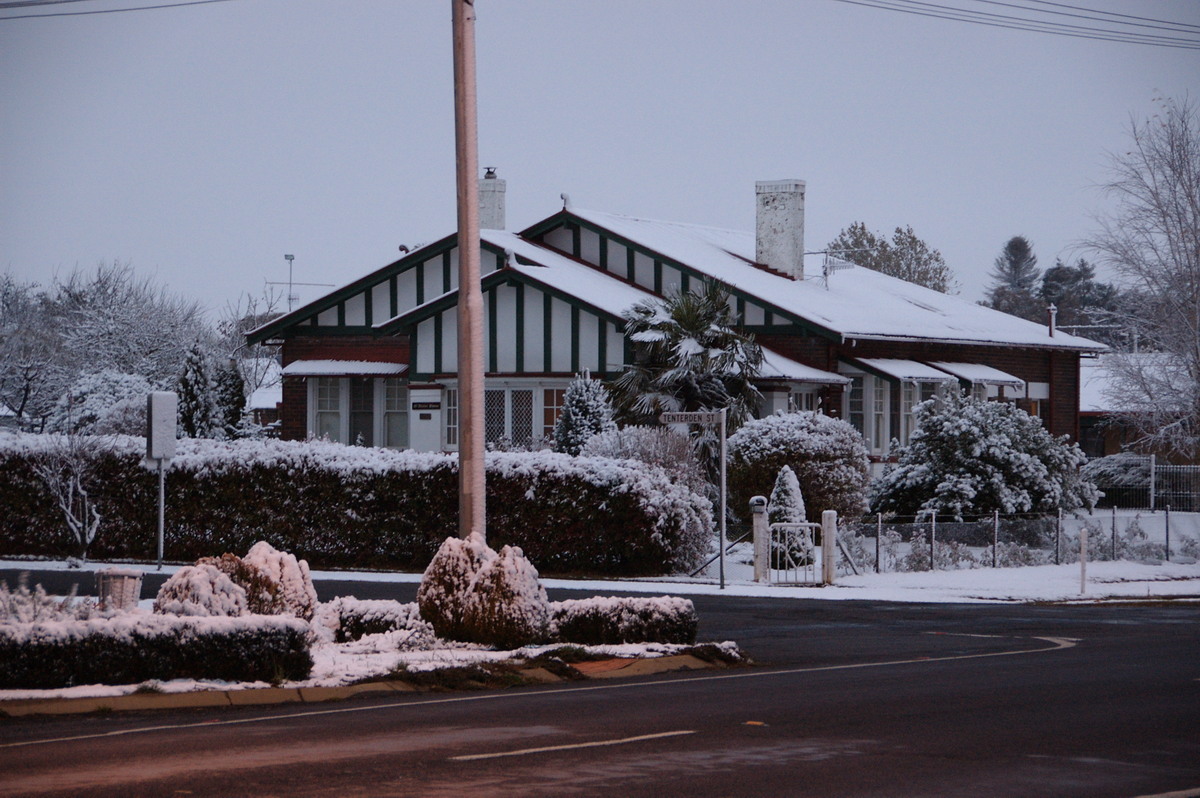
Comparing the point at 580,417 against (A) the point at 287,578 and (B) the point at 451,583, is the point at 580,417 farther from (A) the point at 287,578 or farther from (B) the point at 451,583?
(A) the point at 287,578

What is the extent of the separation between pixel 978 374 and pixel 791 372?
8058 mm

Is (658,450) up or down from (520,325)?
down

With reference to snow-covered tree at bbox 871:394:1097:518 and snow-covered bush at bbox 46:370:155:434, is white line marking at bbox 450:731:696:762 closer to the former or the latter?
snow-covered tree at bbox 871:394:1097:518

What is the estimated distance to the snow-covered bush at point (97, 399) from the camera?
4338 centimetres

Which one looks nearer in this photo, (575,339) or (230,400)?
(575,339)

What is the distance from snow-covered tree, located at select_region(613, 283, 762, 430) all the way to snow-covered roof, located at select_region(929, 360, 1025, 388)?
987 centimetres

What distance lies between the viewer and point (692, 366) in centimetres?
3164

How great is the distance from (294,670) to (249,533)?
1525 cm

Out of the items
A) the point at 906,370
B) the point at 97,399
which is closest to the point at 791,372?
the point at 906,370

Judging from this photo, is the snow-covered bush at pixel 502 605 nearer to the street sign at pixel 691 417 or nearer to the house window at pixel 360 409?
the street sign at pixel 691 417

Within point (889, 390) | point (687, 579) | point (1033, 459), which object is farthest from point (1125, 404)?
point (687, 579)

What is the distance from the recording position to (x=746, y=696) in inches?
498

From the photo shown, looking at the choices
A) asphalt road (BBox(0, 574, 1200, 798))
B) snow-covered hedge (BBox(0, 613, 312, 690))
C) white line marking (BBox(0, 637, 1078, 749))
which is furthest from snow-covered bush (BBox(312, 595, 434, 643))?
white line marking (BBox(0, 637, 1078, 749))

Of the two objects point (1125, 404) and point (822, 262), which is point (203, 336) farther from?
point (1125, 404)
